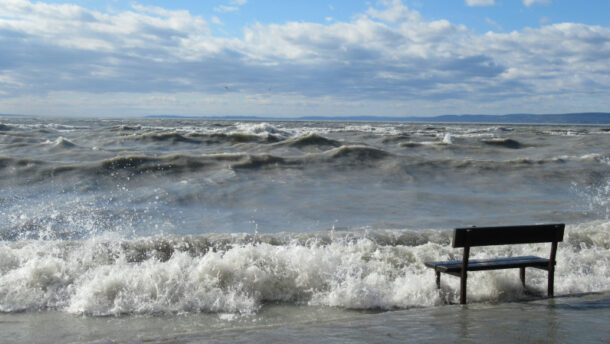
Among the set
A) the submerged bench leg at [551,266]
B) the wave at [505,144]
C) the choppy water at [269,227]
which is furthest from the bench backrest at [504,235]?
the wave at [505,144]

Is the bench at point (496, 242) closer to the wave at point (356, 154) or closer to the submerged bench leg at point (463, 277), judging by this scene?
the submerged bench leg at point (463, 277)

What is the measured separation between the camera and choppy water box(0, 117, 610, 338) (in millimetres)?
6762

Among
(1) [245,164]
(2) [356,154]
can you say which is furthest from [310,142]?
(1) [245,164]

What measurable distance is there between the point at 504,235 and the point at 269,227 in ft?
18.3

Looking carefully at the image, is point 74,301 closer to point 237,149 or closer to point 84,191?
→ point 84,191

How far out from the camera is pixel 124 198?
44.7 ft

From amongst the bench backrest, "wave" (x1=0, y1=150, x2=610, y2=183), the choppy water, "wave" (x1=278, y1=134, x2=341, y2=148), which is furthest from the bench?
"wave" (x1=278, y1=134, x2=341, y2=148)

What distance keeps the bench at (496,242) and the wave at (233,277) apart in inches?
19.5

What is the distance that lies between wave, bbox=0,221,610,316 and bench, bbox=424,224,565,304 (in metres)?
0.49

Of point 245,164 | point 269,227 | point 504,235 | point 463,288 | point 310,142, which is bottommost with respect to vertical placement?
point 269,227

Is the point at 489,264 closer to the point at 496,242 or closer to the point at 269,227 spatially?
the point at 496,242

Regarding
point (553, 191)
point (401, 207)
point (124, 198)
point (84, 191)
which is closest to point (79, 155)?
point (84, 191)

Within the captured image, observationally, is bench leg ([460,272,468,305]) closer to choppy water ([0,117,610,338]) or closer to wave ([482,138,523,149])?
choppy water ([0,117,610,338])

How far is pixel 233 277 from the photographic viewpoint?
715 cm
